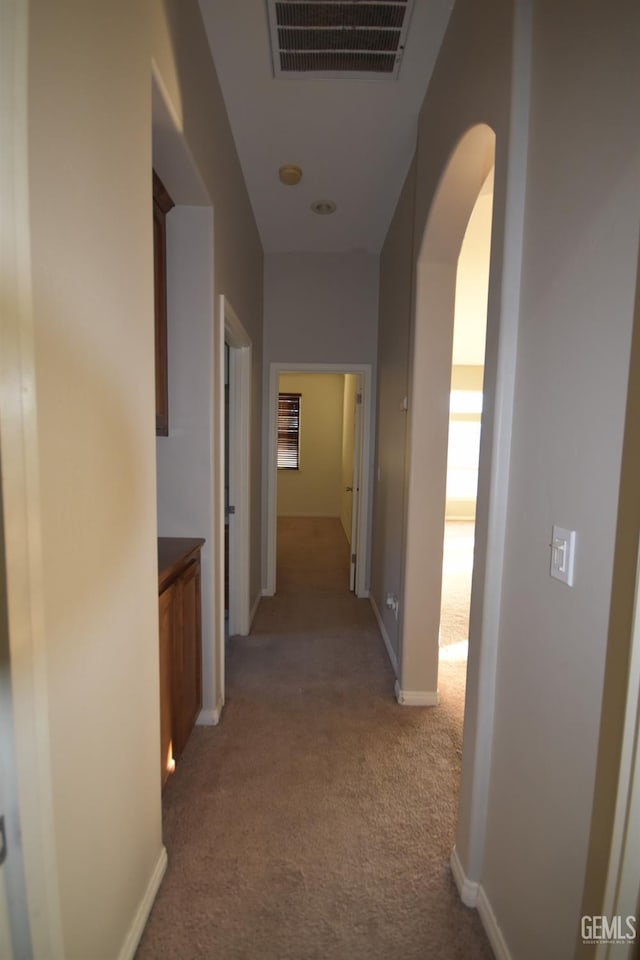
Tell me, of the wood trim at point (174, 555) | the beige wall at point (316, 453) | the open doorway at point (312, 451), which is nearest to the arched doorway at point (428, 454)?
the wood trim at point (174, 555)

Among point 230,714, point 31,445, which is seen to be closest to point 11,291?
point 31,445

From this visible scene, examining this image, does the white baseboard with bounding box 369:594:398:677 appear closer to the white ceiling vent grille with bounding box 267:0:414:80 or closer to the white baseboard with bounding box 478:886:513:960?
the white baseboard with bounding box 478:886:513:960

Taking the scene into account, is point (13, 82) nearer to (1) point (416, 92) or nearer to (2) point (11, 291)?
(2) point (11, 291)

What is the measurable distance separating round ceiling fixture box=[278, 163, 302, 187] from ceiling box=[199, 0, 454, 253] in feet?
0.12

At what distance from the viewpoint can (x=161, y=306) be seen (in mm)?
1852

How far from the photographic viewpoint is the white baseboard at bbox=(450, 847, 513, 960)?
1138 mm

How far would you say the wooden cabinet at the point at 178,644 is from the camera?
1555mm

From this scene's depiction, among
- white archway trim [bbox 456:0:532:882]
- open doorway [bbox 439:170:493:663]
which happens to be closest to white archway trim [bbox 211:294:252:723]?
open doorway [bbox 439:170:493:663]

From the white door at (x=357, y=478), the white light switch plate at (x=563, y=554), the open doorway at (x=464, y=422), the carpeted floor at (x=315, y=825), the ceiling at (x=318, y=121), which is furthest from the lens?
the white door at (x=357, y=478)

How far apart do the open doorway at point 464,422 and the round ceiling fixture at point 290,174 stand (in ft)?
3.52

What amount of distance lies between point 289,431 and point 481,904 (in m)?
6.92

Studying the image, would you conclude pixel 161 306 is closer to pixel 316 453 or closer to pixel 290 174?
pixel 290 174

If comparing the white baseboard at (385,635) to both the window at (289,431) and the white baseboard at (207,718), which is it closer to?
the white baseboard at (207,718)

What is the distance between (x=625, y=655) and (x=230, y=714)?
1994 mm
